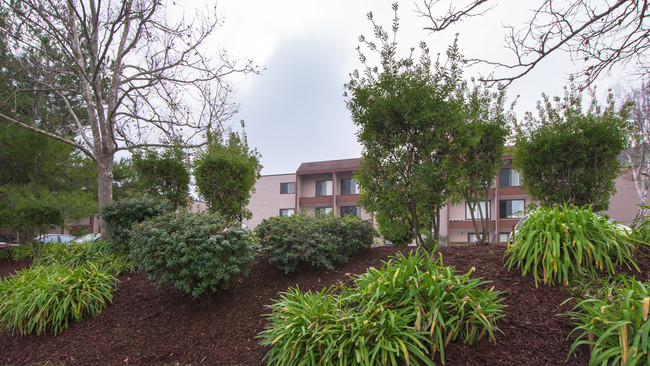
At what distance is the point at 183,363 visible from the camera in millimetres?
4453

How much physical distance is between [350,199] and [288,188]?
240 inches

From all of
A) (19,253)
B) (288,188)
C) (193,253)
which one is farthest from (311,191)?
(193,253)

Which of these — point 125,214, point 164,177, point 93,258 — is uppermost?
point 164,177

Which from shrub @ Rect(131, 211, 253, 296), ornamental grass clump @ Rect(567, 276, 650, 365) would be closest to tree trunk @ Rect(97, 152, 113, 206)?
shrub @ Rect(131, 211, 253, 296)

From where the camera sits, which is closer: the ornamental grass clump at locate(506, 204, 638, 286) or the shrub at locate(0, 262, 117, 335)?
the ornamental grass clump at locate(506, 204, 638, 286)

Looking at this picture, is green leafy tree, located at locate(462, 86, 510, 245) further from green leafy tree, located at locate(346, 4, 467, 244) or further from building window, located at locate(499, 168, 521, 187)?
building window, located at locate(499, 168, 521, 187)

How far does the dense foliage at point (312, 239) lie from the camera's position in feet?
18.8

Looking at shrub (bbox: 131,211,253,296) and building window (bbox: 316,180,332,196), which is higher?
building window (bbox: 316,180,332,196)

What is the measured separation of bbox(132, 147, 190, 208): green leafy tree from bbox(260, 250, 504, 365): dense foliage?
6170mm

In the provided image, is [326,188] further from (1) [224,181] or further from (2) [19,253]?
(1) [224,181]

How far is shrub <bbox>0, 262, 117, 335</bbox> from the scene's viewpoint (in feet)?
18.9

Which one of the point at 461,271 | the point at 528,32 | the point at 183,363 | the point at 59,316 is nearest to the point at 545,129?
the point at 528,32

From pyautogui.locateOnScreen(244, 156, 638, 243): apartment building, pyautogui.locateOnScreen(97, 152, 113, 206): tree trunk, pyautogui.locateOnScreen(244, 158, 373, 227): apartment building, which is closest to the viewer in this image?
pyautogui.locateOnScreen(97, 152, 113, 206): tree trunk

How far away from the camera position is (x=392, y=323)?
3.54 metres
